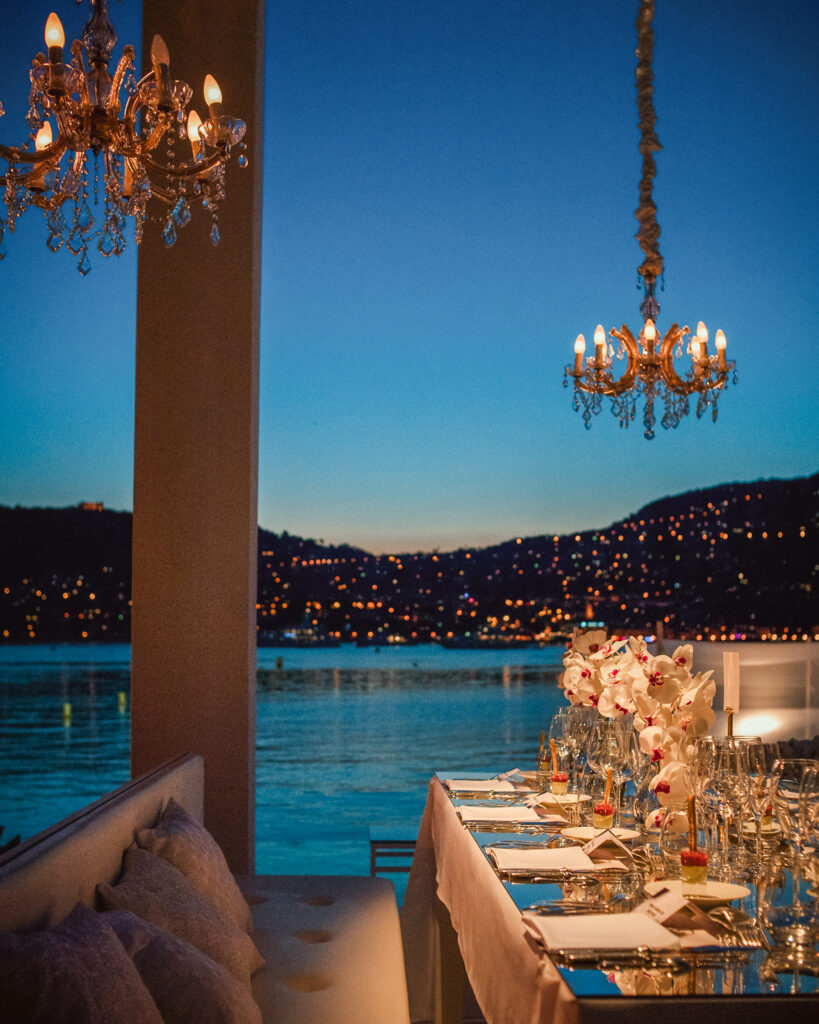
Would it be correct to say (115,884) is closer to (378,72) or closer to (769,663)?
(769,663)

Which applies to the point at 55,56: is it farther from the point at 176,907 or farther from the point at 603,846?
the point at 603,846

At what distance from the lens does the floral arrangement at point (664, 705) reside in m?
2.03

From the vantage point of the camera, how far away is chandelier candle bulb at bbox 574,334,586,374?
14.1ft

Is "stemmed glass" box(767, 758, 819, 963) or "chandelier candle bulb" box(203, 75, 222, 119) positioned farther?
"chandelier candle bulb" box(203, 75, 222, 119)

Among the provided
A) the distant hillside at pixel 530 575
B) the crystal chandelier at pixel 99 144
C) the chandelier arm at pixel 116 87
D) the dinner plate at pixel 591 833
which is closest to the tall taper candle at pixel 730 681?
the dinner plate at pixel 591 833

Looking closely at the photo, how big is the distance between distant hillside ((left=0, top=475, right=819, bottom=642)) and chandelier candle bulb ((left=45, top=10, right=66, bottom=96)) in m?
12.1

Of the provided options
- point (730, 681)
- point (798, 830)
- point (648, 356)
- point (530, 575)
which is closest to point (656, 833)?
point (730, 681)

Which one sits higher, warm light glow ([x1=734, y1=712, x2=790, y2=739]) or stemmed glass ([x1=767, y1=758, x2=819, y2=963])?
stemmed glass ([x1=767, y1=758, x2=819, y2=963])

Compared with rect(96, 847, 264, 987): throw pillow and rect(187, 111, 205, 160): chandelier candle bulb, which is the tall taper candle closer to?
rect(96, 847, 264, 987): throw pillow

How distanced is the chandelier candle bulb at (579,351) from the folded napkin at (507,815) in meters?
2.28

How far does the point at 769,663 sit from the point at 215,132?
4.88 meters

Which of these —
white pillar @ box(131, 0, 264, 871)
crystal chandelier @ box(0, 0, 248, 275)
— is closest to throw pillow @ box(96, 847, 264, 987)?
crystal chandelier @ box(0, 0, 248, 275)

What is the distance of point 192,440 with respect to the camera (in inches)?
144

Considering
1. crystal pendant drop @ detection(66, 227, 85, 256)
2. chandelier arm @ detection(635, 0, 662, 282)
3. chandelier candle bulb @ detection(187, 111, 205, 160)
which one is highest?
chandelier arm @ detection(635, 0, 662, 282)
